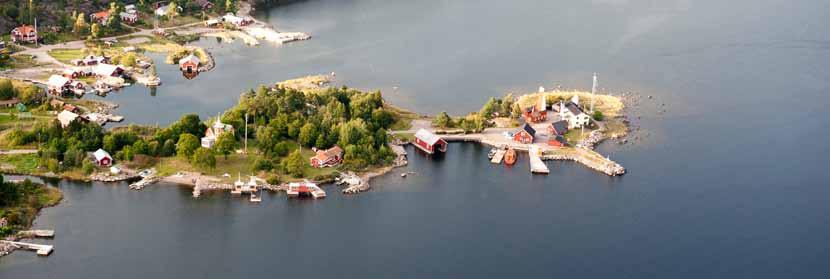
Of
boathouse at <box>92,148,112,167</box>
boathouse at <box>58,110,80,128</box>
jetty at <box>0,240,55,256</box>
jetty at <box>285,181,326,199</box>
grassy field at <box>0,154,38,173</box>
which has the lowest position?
jetty at <box>0,240,55,256</box>

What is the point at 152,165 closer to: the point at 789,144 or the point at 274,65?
the point at 274,65

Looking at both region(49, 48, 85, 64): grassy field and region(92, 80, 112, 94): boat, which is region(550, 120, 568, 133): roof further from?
region(49, 48, 85, 64): grassy field

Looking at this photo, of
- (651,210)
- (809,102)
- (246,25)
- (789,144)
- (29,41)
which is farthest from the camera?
(246,25)

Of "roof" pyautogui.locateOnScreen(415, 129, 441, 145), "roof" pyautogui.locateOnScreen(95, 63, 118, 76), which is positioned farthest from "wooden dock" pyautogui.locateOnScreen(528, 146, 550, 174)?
"roof" pyautogui.locateOnScreen(95, 63, 118, 76)

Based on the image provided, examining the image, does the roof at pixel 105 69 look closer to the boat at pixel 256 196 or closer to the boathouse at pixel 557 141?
the boat at pixel 256 196

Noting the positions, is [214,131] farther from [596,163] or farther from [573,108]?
[573,108]

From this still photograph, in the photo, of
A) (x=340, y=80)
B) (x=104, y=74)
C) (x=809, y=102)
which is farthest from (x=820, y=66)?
(x=104, y=74)

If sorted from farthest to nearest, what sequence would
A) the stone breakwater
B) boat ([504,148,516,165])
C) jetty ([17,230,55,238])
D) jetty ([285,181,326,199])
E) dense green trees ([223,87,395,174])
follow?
boat ([504,148,516,165])
dense green trees ([223,87,395,174])
the stone breakwater
jetty ([285,181,326,199])
jetty ([17,230,55,238])
